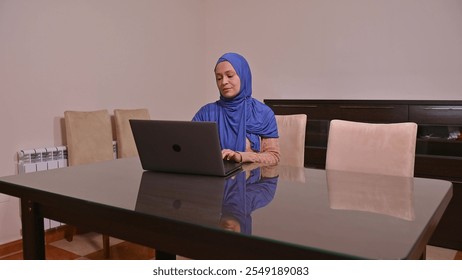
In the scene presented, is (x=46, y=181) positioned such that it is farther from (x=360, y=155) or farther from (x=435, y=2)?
(x=435, y=2)

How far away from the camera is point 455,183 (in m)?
2.92

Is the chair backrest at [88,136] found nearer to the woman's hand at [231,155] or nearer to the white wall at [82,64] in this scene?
the white wall at [82,64]

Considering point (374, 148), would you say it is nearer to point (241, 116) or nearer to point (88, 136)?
point (241, 116)

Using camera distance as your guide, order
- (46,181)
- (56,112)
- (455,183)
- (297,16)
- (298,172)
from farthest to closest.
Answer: (297,16) → (56,112) → (455,183) → (298,172) → (46,181)

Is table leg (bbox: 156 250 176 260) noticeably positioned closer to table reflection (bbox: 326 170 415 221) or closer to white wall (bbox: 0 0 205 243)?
table reflection (bbox: 326 170 415 221)

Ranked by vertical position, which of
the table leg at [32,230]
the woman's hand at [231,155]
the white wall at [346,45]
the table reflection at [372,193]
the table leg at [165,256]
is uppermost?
the white wall at [346,45]

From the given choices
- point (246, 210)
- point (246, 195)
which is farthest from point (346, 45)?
point (246, 210)

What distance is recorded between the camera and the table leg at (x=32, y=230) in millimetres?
1546

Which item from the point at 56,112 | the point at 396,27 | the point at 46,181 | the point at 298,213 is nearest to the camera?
the point at 298,213

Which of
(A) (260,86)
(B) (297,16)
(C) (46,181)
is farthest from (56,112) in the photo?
(B) (297,16)

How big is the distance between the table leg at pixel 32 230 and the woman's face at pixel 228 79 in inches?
37.9

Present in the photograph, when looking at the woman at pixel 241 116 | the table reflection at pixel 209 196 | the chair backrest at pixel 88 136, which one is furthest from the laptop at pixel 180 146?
the chair backrest at pixel 88 136

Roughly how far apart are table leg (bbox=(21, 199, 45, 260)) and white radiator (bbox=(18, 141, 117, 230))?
4.77 feet

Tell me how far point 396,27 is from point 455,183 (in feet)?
4.67
